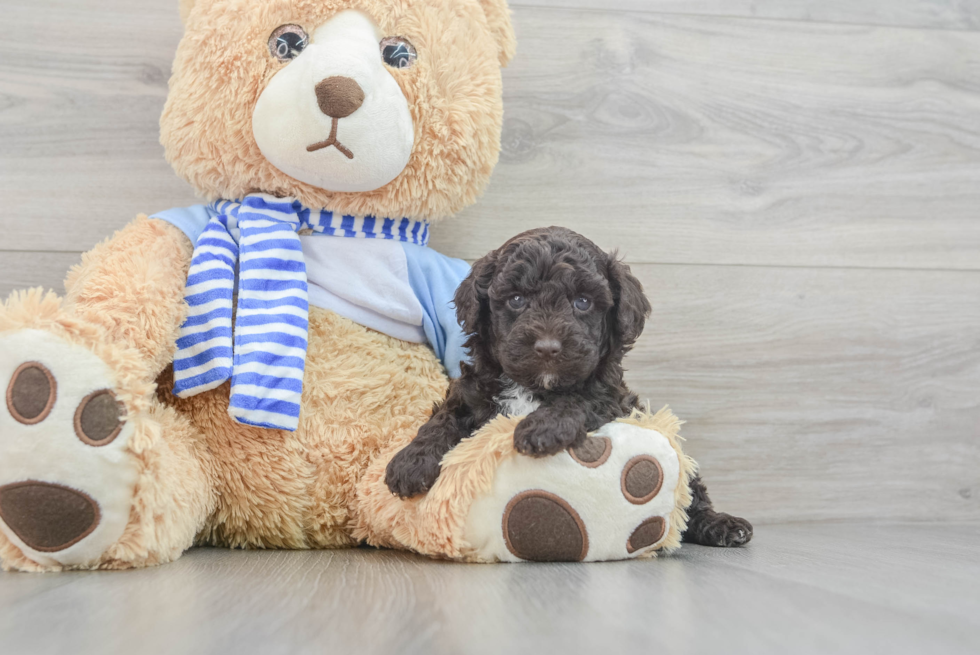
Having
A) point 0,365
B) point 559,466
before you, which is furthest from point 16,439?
point 559,466

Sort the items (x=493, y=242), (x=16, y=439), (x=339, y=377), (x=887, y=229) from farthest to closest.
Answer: (x=887, y=229) < (x=493, y=242) < (x=339, y=377) < (x=16, y=439)

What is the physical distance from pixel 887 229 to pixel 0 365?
5.72 ft

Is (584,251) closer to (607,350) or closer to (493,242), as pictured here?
(607,350)

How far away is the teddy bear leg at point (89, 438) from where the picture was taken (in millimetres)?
923

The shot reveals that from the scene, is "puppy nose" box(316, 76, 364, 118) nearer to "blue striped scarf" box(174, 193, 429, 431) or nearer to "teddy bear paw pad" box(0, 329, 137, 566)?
"blue striped scarf" box(174, 193, 429, 431)

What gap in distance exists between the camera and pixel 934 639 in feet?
2.20

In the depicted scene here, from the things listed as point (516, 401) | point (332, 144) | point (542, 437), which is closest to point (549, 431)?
point (542, 437)

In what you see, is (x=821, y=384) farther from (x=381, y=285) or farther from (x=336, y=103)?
(x=336, y=103)

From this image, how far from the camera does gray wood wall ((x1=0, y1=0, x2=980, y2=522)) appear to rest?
164 centimetres

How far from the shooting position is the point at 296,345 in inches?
45.8

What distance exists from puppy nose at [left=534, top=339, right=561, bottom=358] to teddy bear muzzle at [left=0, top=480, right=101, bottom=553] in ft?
1.97

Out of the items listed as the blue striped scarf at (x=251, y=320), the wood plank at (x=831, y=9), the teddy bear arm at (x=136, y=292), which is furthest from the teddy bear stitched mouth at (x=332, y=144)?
the wood plank at (x=831, y=9)

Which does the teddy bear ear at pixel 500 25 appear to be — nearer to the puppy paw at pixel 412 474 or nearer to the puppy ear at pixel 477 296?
the puppy ear at pixel 477 296

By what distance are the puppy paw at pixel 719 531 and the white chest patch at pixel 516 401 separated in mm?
387
